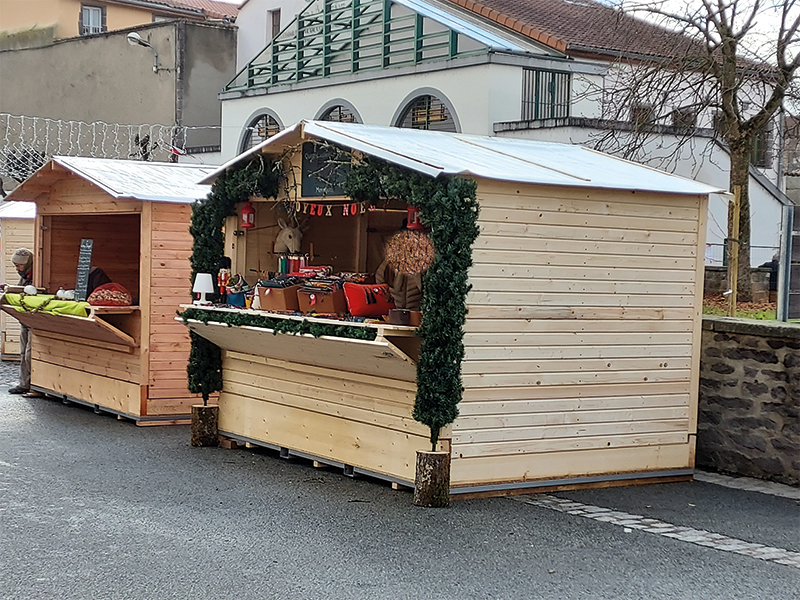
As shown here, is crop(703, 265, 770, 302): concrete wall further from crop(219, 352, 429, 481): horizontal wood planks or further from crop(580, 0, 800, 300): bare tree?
crop(219, 352, 429, 481): horizontal wood planks

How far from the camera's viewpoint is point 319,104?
2823 centimetres

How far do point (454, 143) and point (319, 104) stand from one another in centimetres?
1904

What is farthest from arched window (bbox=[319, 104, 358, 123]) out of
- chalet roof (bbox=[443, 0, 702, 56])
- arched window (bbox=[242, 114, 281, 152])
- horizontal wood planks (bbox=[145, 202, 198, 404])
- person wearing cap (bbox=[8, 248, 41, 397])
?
horizontal wood planks (bbox=[145, 202, 198, 404])

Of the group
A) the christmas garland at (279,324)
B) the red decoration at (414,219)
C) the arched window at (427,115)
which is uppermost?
the arched window at (427,115)

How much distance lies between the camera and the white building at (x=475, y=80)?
20.3 m

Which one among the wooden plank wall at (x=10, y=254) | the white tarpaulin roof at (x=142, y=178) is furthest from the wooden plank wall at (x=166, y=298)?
the wooden plank wall at (x=10, y=254)

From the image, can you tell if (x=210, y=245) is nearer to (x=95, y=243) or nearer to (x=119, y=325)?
(x=119, y=325)

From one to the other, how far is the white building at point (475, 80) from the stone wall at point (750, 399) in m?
7.67

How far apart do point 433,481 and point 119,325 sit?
552 cm

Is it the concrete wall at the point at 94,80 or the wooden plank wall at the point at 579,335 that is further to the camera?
the concrete wall at the point at 94,80

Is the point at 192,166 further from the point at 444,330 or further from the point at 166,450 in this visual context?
the point at 444,330

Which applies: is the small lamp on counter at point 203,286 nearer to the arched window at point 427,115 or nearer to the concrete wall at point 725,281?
the concrete wall at point 725,281

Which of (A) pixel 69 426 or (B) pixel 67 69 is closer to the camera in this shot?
(A) pixel 69 426

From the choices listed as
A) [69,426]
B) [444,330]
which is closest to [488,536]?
[444,330]
